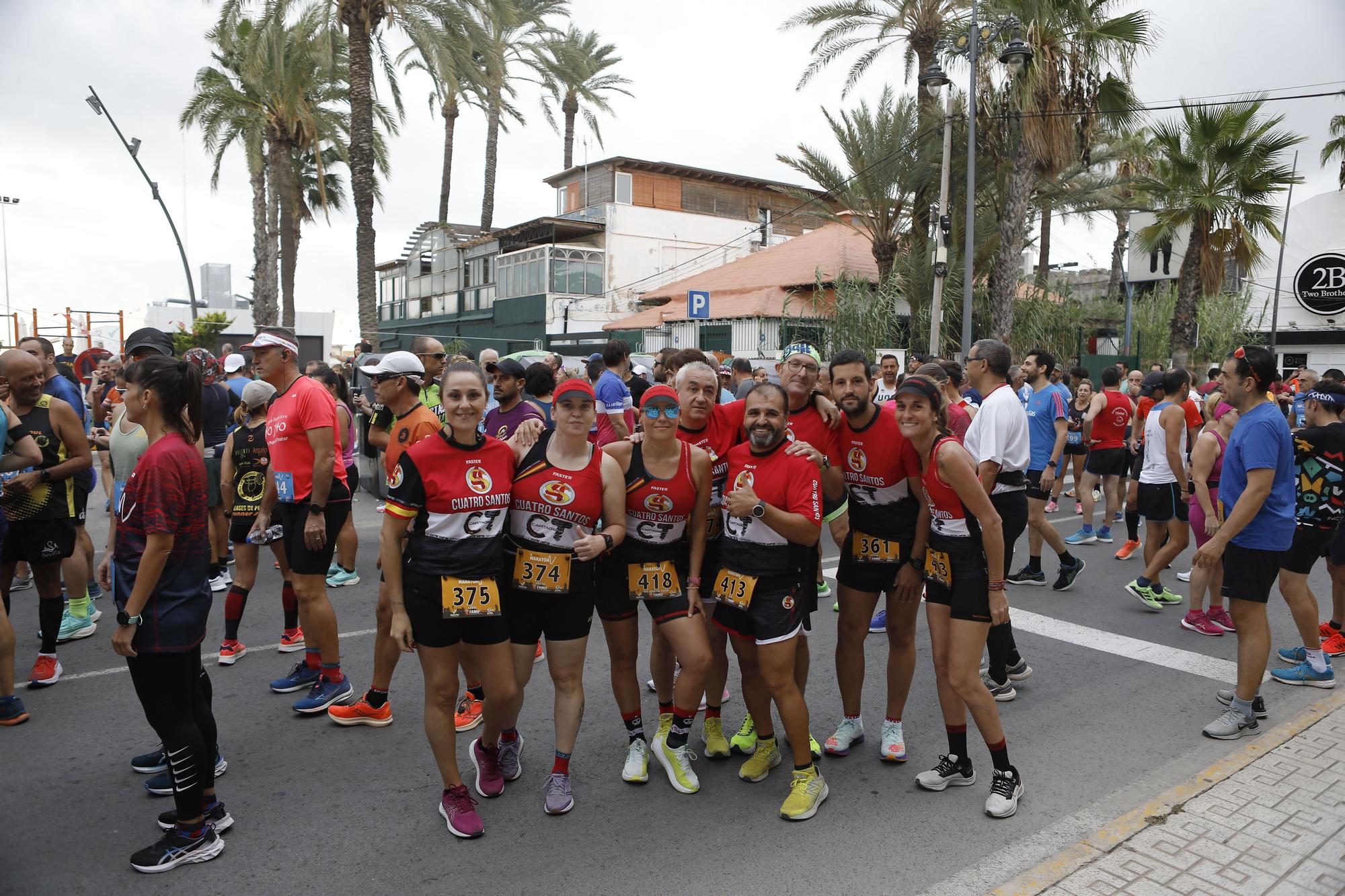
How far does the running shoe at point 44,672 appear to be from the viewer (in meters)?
5.32

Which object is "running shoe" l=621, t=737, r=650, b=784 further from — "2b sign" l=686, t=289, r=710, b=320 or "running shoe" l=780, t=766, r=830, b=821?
"2b sign" l=686, t=289, r=710, b=320

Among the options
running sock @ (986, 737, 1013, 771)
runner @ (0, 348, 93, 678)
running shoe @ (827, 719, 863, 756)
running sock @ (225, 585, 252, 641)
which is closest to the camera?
running sock @ (986, 737, 1013, 771)

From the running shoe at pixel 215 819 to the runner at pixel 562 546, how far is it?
1252 millimetres

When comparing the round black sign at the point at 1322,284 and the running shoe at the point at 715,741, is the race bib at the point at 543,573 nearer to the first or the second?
the running shoe at the point at 715,741

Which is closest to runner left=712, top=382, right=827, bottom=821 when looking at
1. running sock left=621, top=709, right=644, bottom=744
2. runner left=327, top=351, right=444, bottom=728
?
running sock left=621, top=709, right=644, bottom=744

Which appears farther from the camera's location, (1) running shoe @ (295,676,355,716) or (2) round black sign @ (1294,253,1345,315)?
(2) round black sign @ (1294,253,1345,315)

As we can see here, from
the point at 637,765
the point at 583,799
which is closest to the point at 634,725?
the point at 637,765

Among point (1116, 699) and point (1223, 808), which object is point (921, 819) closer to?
→ point (1223, 808)

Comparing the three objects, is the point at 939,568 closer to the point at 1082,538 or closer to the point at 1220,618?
the point at 1220,618

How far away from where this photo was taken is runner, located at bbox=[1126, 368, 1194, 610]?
7.11 meters

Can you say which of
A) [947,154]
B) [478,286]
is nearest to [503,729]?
[947,154]

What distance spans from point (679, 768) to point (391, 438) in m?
2.50

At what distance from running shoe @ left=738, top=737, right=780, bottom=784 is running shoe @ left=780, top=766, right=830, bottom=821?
0.78 feet

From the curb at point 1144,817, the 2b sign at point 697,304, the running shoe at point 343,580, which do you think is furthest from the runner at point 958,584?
the 2b sign at point 697,304
